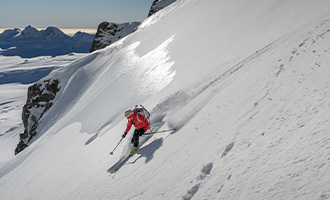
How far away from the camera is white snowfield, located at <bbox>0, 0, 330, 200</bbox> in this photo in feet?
13.6

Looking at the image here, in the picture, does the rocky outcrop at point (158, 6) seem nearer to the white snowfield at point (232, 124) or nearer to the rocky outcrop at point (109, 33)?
the rocky outcrop at point (109, 33)

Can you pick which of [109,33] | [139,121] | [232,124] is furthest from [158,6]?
[232,124]

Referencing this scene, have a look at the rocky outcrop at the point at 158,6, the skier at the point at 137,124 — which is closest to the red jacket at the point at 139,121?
the skier at the point at 137,124

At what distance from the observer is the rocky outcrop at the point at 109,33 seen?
234 feet

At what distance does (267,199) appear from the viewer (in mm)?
3672

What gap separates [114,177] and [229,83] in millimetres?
5617

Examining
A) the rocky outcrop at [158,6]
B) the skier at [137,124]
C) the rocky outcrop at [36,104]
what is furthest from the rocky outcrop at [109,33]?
the skier at [137,124]

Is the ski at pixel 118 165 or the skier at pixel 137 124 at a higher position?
the skier at pixel 137 124

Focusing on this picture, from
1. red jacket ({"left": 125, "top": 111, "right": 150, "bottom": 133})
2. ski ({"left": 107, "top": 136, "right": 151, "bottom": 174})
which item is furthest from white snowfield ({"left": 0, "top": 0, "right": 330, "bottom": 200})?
red jacket ({"left": 125, "top": 111, "right": 150, "bottom": 133})

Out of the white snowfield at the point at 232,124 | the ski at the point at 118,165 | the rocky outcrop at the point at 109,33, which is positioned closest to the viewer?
the white snowfield at the point at 232,124

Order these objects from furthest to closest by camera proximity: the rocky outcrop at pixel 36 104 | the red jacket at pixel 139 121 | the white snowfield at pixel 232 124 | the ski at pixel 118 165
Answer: the rocky outcrop at pixel 36 104, the red jacket at pixel 139 121, the ski at pixel 118 165, the white snowfield at pixel 232 124

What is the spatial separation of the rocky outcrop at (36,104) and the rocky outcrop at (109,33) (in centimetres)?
2827

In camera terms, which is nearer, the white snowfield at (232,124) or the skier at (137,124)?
the white snowfield at (232,124)

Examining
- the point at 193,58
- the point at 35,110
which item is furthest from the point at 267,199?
the point at 35,110
